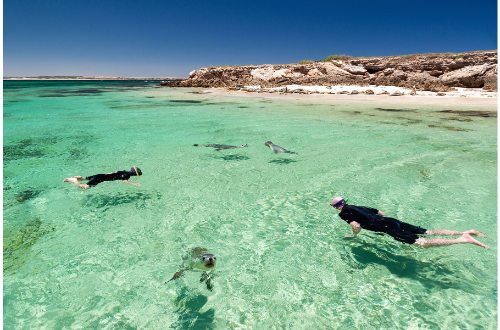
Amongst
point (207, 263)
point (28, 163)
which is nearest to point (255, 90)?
point (28, 163)

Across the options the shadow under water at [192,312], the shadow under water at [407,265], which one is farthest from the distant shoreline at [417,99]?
the shadow under water at [192,312]

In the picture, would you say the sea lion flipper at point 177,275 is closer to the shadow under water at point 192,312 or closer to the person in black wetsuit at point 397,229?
the shadow under water at point 192,312

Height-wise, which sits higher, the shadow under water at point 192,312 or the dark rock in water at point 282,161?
the dark rock in water at point 282,161

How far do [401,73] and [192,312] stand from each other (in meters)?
44.7

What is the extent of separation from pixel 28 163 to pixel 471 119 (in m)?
23.5

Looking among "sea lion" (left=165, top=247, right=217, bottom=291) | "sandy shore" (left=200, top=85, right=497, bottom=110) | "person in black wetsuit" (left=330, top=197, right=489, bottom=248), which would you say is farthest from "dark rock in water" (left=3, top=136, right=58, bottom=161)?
"sandy shore" (left=200, top=85, right=497, bottom=110)

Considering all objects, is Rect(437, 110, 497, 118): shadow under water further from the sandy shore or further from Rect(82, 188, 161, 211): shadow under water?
Rect(82, 188, 161, 211): shadow under water

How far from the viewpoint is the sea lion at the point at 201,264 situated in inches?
189

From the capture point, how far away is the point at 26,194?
829cm

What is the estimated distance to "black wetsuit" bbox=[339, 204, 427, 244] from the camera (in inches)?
224

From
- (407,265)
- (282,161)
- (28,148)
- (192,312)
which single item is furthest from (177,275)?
(28,148)

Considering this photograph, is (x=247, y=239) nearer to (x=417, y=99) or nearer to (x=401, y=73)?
(x=417, y=99)

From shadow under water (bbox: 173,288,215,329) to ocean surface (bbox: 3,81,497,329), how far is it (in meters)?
0.02

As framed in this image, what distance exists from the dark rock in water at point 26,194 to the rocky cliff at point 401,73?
3673cm
